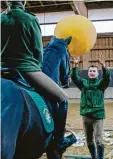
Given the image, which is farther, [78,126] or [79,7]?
[79,7]

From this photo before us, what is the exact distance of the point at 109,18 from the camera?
1408cm

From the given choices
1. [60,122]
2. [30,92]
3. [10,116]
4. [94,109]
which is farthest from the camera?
[94,109]

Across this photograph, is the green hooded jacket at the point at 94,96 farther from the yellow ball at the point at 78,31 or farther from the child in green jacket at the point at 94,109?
the yellow ball at the point at 78,31

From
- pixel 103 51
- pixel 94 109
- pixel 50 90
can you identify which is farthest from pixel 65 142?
pixel 103 51

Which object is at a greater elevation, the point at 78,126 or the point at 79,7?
the point at 79,7

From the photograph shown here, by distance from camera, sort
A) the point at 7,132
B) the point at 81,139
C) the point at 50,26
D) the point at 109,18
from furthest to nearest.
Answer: the point at 50,26 → the point at 109,18 → the point at 81,139 → the point at 7,132

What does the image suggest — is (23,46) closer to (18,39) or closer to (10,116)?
(18,39)

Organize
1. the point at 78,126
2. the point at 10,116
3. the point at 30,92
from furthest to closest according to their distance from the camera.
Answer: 1. the point at 78,126
2. the point at 30,92
3. the point at 10,116

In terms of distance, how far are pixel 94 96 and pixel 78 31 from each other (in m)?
1.32

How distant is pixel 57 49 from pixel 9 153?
3.21ft

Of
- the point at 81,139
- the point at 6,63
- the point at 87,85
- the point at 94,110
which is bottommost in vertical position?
the point at 81,139

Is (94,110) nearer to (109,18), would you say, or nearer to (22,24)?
(22,24)

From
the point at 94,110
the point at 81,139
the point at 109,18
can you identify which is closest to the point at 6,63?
the point at 94,110

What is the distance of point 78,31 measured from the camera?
2.64 meters
